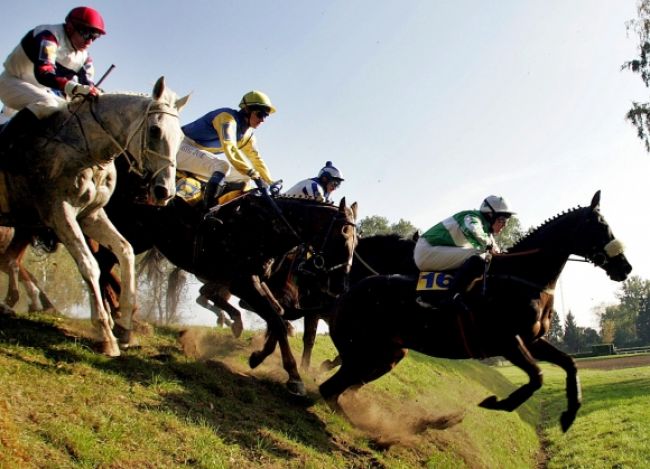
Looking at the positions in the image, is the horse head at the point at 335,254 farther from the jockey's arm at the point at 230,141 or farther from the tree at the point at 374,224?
the tree at the point at 374,224

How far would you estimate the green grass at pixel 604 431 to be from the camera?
37.0 ft

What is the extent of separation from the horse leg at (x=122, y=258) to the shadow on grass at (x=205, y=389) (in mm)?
424

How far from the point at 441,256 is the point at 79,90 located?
17.4 feet

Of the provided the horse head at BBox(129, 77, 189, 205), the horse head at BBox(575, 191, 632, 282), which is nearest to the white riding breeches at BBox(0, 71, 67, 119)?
the horse head at BBox(129, 77, 189, 205)

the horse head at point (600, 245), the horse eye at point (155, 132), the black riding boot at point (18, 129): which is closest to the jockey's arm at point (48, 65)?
the black riding boot at point (18, 129)

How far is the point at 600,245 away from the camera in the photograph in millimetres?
8531

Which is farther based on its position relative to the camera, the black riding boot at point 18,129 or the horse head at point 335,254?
the horse head at point 335,254

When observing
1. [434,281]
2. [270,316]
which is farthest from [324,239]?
[434,281]

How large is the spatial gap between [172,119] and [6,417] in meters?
3.51

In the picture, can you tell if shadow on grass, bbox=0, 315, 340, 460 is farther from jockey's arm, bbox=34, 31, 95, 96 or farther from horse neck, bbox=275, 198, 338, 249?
jockey's arm, bbox=34, 31, 95, 96

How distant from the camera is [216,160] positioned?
374 inches

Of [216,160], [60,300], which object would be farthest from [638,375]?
[60,300]

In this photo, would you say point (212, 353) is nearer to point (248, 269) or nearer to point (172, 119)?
point (248, 269)

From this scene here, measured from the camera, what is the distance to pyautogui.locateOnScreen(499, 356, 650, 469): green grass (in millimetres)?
11281
